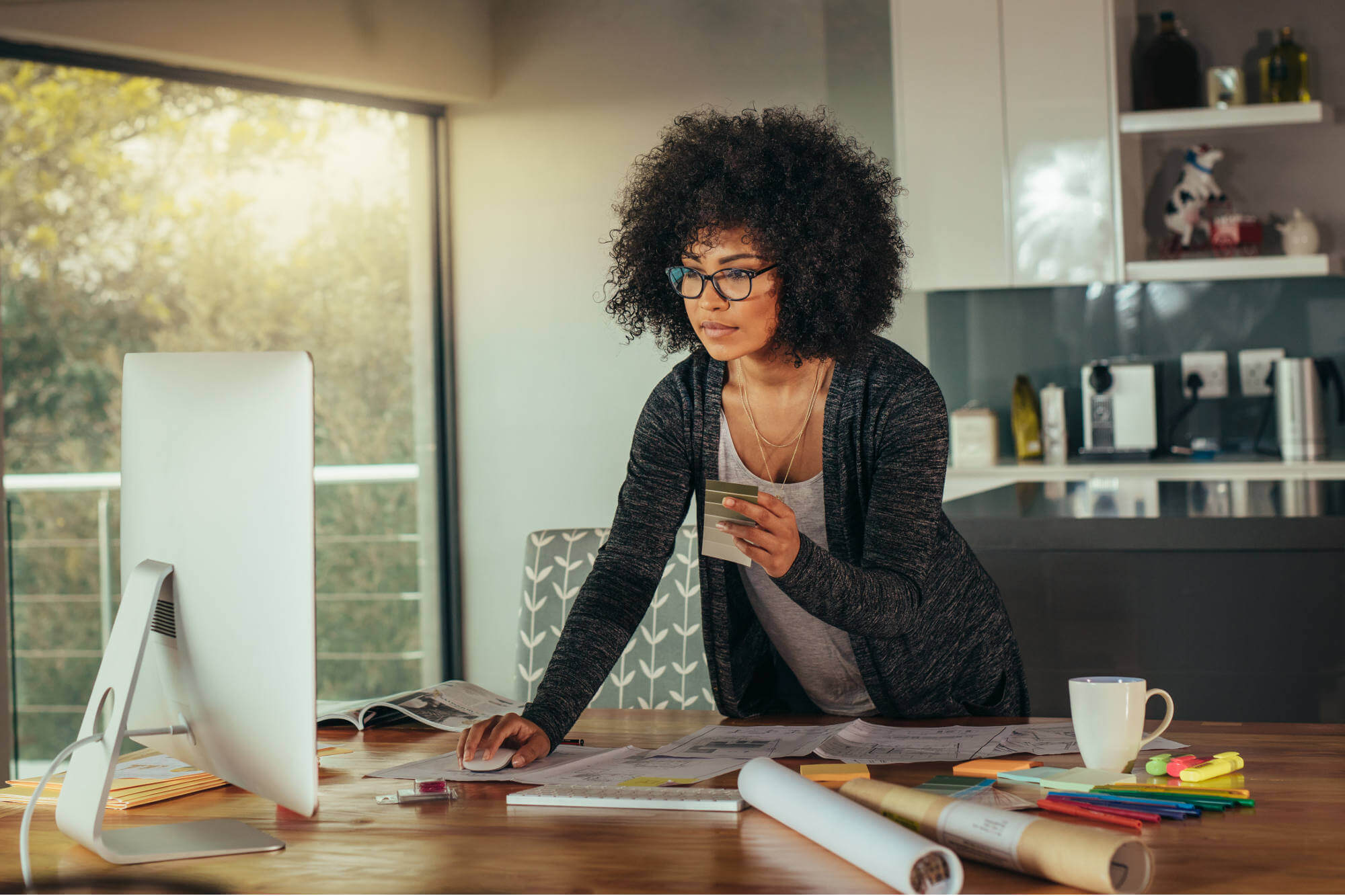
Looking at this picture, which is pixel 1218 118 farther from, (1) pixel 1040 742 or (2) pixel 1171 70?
(1) pixel 1040 742

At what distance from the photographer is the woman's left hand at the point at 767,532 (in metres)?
1.23

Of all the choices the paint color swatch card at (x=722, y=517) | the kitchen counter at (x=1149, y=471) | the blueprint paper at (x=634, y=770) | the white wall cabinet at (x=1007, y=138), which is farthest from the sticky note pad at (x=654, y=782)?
the white wall cabinet at (x=1007, y=138)

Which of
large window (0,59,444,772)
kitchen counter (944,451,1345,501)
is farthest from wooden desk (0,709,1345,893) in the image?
kitchen counter (944,451,1345,501)

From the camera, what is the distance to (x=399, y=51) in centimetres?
420

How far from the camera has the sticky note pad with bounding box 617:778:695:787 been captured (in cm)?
118

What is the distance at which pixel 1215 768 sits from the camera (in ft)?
3.72

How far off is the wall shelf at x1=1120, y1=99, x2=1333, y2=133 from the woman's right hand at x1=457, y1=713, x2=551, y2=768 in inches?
124

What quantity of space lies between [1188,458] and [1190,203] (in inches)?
33.0

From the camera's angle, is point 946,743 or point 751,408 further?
point 751,408

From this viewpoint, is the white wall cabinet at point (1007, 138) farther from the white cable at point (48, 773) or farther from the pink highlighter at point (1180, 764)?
the white cable at point (48, 773)

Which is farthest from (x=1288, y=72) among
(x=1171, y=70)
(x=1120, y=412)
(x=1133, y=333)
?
(x=1120, y=412)

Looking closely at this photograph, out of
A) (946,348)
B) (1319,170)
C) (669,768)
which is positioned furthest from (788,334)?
(1319,170)

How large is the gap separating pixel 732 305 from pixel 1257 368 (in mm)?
3079

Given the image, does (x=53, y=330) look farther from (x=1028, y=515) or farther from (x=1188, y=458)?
(x=1188, y=458)
